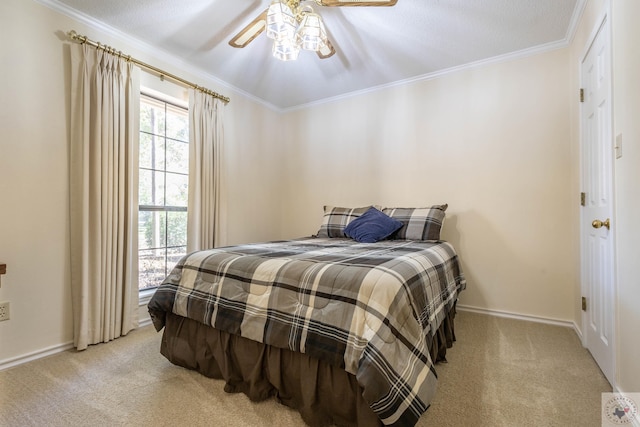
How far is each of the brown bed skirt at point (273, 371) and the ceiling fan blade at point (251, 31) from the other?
196 cm

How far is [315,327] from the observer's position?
1.28 metres

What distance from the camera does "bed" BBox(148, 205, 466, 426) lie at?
3.70 ft

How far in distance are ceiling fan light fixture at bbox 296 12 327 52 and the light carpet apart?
2094 millimetres

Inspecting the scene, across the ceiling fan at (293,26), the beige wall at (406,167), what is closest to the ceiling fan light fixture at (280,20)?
the ceiling fan at (293,26)

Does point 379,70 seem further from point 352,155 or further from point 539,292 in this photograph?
point 539,292

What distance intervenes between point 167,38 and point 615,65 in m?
3.11

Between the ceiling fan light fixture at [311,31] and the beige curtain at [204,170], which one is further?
the beige curtain at [204,170]

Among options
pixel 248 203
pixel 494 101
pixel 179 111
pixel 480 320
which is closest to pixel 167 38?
pixel 179 111

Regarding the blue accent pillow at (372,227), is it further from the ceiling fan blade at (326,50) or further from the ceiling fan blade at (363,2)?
the ceiling fan blade at (363,2)

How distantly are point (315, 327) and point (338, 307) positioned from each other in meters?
0.14

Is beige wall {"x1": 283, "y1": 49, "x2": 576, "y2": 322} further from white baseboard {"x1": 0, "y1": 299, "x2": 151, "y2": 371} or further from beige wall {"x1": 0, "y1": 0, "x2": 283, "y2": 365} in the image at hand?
white baseboard {"x1": 0, "y1": 299, "x2": 151, "y2": 371}

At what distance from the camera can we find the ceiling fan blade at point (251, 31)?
1927 millimetres

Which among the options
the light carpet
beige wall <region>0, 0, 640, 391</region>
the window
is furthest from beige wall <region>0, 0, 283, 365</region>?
the window

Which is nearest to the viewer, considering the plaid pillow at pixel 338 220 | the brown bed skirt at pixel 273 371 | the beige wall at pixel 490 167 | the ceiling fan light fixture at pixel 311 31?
the brown bed skirt at pixel 273 371
